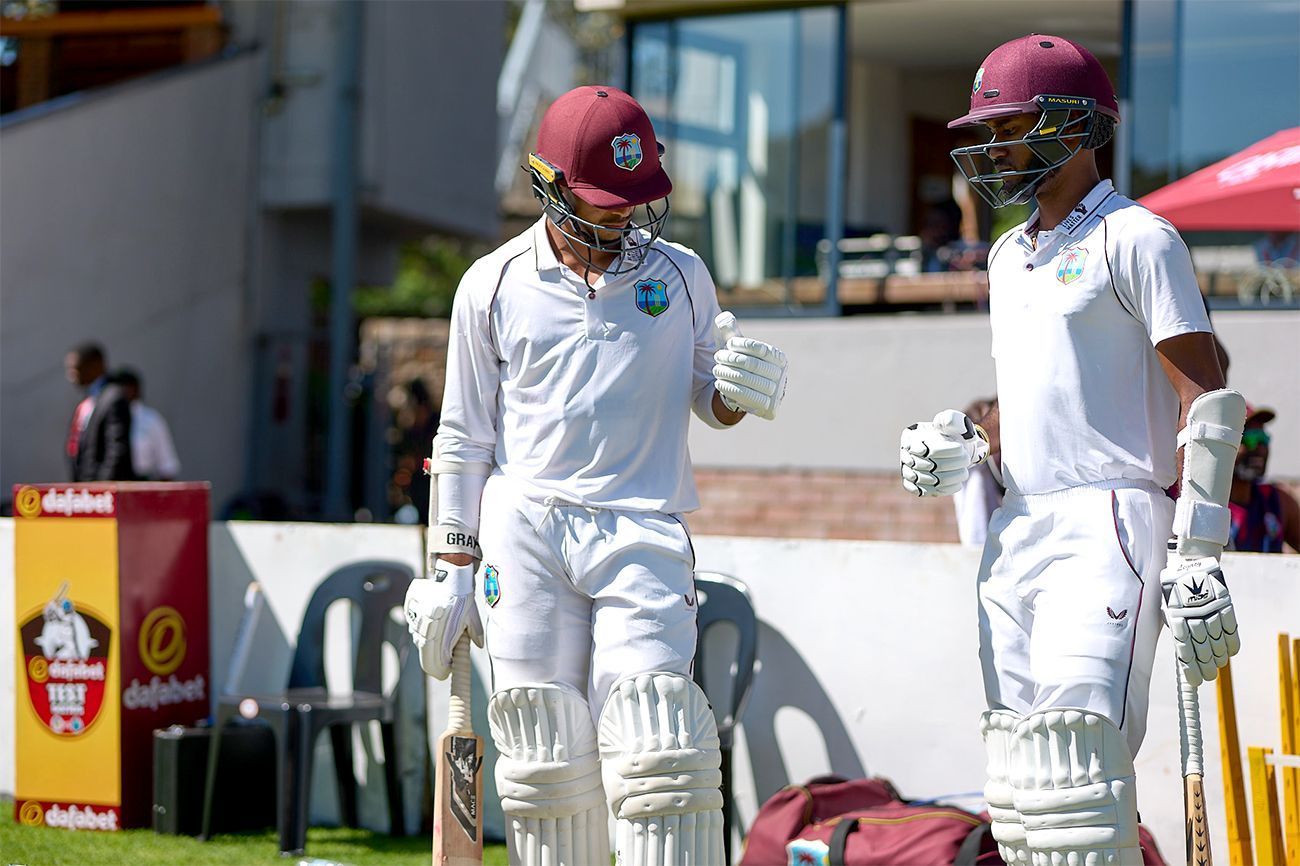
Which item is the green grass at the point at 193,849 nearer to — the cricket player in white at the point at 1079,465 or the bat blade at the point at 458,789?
the bat blade at the point at 458,789

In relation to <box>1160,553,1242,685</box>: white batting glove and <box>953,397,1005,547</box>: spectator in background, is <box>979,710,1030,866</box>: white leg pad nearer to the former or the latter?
<box>1160,553,1242,685</box>: white batting glove

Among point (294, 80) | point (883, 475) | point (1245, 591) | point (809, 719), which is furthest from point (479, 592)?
point (294, 80)

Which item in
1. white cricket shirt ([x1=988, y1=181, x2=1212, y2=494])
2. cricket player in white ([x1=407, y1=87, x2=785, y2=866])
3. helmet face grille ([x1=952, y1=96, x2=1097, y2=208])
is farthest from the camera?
cricket player in white ([x1=407, y1=87, x2=785, y2=866])

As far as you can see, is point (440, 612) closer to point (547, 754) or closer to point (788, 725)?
point (547, 754)

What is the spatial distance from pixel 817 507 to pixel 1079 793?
686cm

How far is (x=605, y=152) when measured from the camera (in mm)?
3580

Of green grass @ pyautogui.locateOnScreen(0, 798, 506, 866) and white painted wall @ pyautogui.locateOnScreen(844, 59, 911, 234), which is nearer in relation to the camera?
green grass @ pyautogui.locateOnScreen(0, 798, 506, 866)

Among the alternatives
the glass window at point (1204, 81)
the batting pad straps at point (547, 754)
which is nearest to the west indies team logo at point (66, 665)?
the batting pad straps at point (547, 754)

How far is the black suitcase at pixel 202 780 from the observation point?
559 cm

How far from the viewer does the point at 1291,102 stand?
8.95 meters

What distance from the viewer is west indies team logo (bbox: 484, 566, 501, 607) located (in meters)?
3.64

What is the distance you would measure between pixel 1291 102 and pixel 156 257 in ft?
29.5

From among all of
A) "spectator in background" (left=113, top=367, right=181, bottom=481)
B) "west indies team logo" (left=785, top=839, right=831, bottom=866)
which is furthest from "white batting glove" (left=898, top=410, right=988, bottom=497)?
"spectator in background" (left=113, top=367, right=181, bottom=481)

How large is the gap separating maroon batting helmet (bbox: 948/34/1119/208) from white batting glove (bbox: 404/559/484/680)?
58.6 inches
